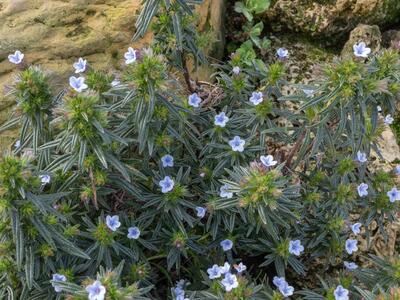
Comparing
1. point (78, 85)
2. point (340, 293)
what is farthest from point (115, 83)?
point (340, 293)

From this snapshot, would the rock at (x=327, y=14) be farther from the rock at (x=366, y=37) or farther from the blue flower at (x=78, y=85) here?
the blue flower at (x=78, y=85)

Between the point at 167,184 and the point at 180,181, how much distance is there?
0.52ft

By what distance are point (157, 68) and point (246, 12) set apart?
2.03 metres

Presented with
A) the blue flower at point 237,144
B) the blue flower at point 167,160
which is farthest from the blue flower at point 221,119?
the blue flower at point 167,160

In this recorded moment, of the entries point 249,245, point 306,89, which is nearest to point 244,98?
point 306,89

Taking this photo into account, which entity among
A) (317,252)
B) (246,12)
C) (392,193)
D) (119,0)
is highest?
(119,0)

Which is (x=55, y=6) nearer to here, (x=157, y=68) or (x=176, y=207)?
(x=157, y=68)

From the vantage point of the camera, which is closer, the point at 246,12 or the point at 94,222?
the point at 94,222

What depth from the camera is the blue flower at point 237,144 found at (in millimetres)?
3471

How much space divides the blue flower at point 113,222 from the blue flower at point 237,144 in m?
0.78

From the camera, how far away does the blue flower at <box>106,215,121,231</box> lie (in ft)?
10.4

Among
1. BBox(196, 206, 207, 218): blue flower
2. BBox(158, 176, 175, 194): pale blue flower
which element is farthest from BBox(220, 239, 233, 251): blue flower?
BBox(158, 176, 175, 194): pale blue flower

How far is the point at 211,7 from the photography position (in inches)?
184

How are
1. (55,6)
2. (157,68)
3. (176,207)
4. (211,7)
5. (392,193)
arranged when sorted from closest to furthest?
(157,68) < (176,207) < (392,193) < (55,6) < (211,7)
